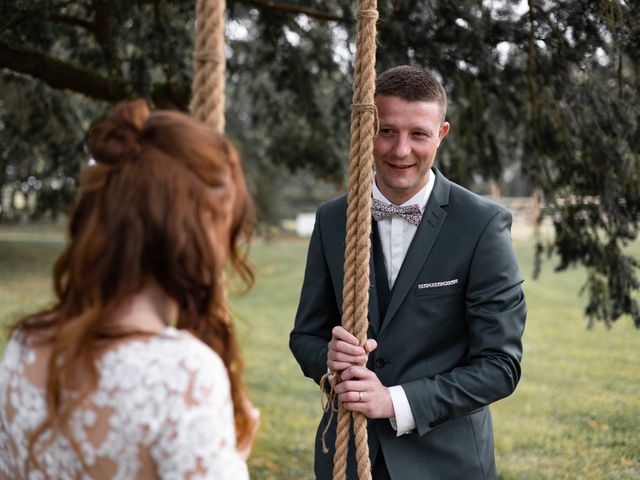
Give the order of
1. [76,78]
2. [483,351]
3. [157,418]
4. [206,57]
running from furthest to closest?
[76,78], [483,351], [206,57], [157,418]

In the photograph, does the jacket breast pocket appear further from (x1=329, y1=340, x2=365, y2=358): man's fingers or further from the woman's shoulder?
the woman's shoulder

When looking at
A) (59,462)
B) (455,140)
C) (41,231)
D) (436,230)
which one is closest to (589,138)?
(455,140)

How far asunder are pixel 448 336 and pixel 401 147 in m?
0.59

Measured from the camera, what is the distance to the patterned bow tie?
96.3 inches

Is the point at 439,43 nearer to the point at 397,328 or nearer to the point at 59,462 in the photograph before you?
the point at 397,328

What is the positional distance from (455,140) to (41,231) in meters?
25.2

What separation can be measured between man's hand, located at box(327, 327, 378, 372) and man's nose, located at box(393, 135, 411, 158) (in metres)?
0.58

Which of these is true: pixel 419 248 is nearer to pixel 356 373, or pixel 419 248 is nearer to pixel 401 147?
pixel 401 147

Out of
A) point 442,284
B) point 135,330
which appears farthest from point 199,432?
point 442,284

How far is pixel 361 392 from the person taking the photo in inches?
86.3

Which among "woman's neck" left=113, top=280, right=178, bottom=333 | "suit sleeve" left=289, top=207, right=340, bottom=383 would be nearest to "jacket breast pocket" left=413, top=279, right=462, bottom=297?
"suit sleeve" left=289, top=207, right=340, bottom=383

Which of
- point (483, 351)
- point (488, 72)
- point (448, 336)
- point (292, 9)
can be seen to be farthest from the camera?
point (292, 9)

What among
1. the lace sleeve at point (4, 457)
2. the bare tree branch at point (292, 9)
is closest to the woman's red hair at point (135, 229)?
the lace sleeve at point (4, 457)

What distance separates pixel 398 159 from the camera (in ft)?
7.93
